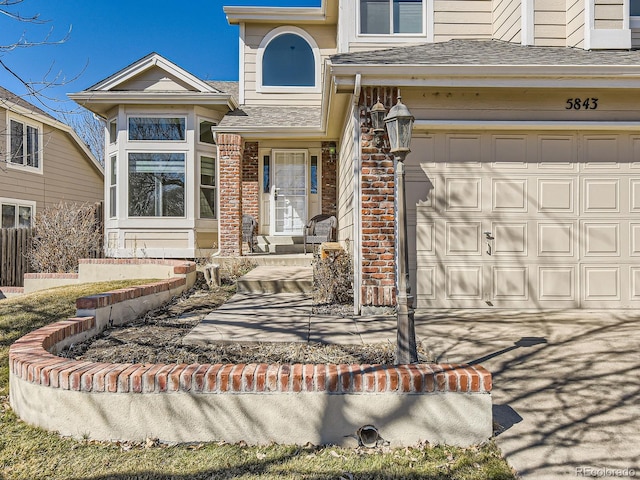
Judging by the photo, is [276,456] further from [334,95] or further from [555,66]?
[555,66]

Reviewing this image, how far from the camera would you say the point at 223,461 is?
8.13ft

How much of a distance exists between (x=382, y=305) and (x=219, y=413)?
3.11 meters

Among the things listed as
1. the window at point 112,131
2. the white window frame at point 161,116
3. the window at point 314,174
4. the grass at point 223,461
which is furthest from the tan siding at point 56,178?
the grass at point 223,461

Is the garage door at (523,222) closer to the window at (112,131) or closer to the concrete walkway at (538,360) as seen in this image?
the concrete walkway at (538,360)

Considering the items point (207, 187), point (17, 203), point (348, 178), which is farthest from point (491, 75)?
point (17, 203)

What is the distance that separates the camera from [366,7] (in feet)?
24.4

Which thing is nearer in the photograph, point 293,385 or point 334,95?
point 293,385

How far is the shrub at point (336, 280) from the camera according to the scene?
615 centimetres

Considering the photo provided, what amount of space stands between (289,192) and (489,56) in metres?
6.12

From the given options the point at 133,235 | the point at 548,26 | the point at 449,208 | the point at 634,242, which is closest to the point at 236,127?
the point at 133,235

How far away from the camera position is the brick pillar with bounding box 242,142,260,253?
34.8 feet

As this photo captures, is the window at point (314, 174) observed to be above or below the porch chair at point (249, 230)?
above

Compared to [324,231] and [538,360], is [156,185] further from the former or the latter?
[538,360]

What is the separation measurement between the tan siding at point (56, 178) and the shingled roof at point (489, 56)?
11626 millimetres
